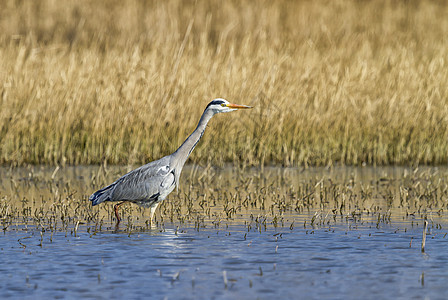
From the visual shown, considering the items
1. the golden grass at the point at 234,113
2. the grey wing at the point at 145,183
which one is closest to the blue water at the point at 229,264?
the grey wing at the point at 145,183

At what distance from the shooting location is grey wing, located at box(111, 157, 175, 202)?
8.43m

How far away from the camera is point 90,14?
859 inches

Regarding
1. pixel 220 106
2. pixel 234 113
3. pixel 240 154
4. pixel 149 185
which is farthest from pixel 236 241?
pixel 234 113

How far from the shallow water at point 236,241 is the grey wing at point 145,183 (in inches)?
10.3

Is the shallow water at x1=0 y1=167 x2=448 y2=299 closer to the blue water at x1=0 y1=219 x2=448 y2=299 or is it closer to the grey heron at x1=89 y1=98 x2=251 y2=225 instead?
the blue water at x1=0 y1=219 x2=448 y2=299

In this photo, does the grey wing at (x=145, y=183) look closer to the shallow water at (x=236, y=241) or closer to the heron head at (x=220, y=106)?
the shallow water at (x=236, y=241)

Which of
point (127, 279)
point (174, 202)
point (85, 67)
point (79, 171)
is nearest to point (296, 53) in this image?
point (85, 67)

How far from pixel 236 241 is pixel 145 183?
5.15 ft

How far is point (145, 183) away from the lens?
8.41 meters

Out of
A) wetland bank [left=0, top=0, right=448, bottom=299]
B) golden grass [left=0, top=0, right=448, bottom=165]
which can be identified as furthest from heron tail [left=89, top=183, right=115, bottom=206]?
golden grass [left=0, top=0, right=448, bottom=165]

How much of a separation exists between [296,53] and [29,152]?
570 centimetres

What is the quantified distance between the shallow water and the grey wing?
0.86 feet

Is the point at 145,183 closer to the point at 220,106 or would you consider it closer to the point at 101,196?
the point at 101,196

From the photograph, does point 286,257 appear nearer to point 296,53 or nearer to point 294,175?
point 294,175
